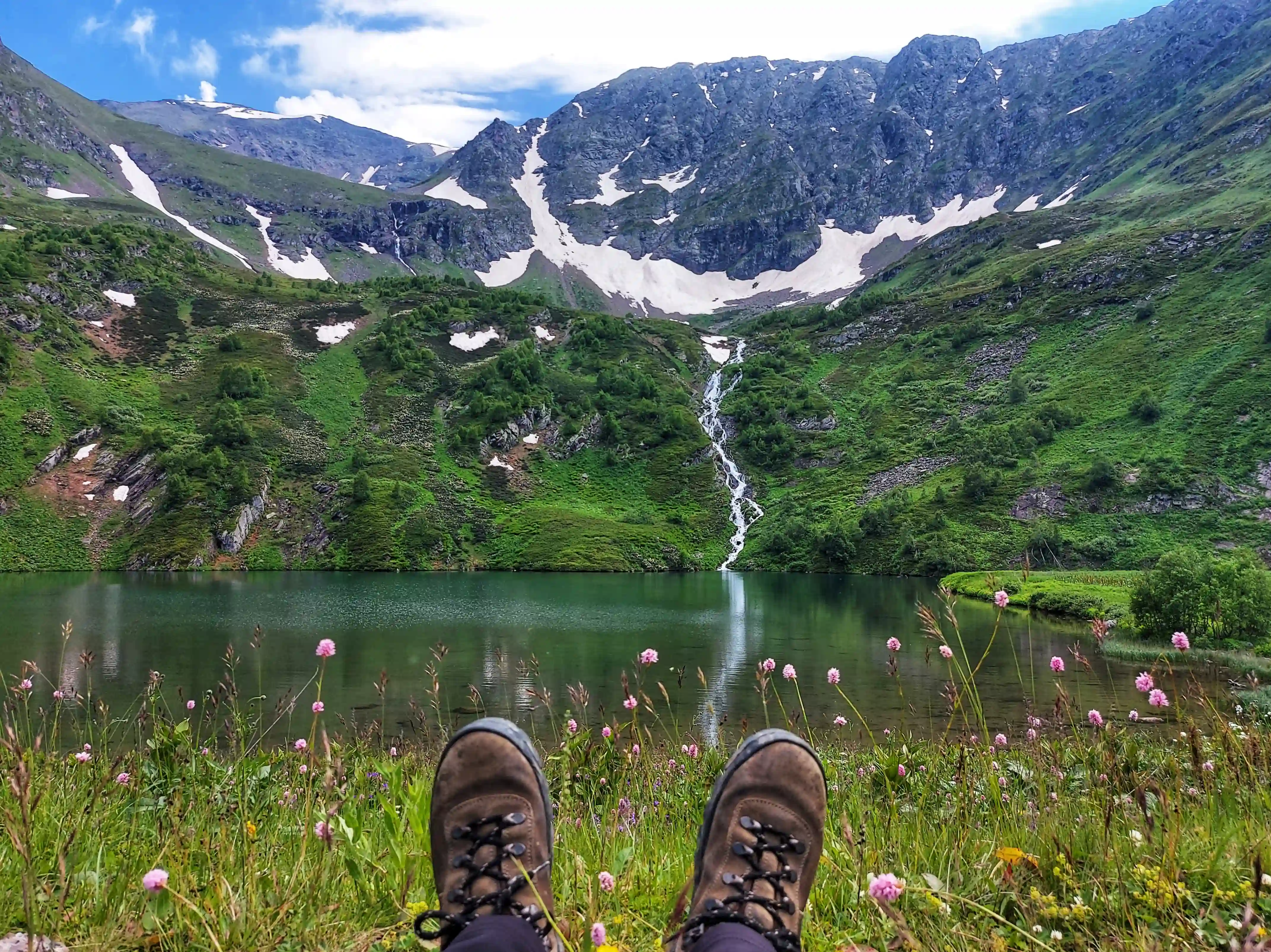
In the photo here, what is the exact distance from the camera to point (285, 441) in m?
70.5

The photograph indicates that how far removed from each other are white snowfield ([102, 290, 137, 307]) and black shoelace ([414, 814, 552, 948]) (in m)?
108

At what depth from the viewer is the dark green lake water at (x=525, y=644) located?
16.4 meters

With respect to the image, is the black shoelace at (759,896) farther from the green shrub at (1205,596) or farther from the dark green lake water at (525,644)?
the green shrub at (1205,596)

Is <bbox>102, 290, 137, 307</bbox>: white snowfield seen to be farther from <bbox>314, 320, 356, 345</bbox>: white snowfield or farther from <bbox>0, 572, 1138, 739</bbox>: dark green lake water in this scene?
<bbox>0, 572, 1138, 739</bbox>: dark green lake water

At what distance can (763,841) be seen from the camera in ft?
8.53

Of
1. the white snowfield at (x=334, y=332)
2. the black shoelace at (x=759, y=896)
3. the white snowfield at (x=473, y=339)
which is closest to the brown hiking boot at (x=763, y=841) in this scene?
the black shoelace at (x=759, y=896)

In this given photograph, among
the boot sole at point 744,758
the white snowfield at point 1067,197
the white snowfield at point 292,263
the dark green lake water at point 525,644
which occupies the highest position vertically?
the white snowfield at point 1067,197

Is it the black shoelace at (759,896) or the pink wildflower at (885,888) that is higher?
the pink wildflower at (885,888)

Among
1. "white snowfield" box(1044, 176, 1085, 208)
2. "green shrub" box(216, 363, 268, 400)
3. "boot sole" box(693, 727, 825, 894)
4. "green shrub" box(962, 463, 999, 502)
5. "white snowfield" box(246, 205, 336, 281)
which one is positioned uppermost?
"white snowfield" box(1044, 176, 1085, 208)

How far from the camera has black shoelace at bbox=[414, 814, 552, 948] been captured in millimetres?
2031

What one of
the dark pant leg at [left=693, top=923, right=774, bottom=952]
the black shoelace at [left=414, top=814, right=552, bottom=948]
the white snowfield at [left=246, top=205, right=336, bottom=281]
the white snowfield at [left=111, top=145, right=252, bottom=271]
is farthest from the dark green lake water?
the white snowfield at [left=111, top=145, right=252, bottom=271]

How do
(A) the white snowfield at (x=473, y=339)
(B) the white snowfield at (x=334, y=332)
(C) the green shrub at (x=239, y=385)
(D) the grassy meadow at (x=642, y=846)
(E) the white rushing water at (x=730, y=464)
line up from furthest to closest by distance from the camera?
(A) the white snowfield at (x=473, y=339) → (B) the white snowfield at (x=334, y=332) → (C) the green shrub at (x=239, y=385) → (E) the white rushing water at (x=730, y=464) → (D) the grassy meadow at (x=642, y=846)

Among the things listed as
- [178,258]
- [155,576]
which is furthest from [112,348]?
[155,576]

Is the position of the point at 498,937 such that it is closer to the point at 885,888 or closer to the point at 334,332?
the point at 885,888
